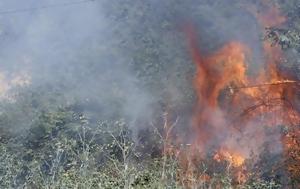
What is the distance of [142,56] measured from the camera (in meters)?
21.0

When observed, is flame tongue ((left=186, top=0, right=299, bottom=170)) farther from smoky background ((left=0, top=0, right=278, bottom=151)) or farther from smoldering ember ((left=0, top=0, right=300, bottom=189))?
smoky background ((left=0, top=0, right=278, bottom=151))

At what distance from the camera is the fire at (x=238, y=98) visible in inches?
675

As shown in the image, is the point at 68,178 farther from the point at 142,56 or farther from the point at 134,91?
the point at 142,56

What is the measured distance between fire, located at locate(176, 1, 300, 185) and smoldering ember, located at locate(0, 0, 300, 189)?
0.04 meters

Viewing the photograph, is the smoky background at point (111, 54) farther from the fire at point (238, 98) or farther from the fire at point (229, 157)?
the fire at point (229, 157)

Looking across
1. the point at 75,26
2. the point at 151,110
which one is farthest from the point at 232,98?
the point at 75,26

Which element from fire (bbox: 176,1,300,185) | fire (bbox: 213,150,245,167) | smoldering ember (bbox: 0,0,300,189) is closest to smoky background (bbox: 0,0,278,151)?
smoldering ember (bbox: 0,0,300,189)

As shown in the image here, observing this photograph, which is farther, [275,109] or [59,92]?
[59,92]

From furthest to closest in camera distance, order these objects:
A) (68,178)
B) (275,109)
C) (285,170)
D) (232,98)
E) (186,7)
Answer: (186,7) → (232,98) → (275,109) → (285,170) → (68,178)

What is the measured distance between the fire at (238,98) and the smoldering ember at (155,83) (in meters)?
0.04

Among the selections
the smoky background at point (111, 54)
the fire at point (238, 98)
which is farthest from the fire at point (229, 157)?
A: the smoky background at point (111, 54)

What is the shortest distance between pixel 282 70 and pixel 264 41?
159cm

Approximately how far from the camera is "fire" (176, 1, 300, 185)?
17.1 metres

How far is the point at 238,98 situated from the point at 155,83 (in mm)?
3726
